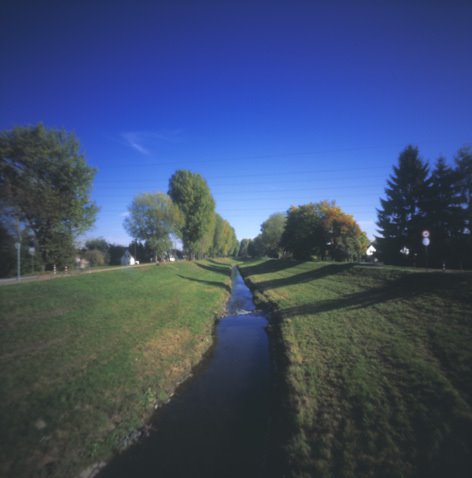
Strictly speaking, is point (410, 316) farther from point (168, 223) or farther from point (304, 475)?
point (168, 223)

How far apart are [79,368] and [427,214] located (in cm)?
4165

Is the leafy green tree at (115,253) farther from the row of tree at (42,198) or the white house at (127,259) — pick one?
the row of tree at (42,198)

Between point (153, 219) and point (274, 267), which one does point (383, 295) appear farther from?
point (153, 219)

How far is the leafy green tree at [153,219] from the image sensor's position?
37.1 meters

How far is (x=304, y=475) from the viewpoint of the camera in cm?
414

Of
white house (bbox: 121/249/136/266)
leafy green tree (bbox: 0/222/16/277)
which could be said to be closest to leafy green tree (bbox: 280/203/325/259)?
leafy green tree (bbox: 0/222/16/277)

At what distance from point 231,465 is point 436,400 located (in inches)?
220

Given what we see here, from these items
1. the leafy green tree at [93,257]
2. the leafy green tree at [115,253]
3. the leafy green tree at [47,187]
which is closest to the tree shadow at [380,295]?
the leafy green tree at [47,187]

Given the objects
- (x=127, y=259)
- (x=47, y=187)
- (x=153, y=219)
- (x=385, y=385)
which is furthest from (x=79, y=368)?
(x=127, y=259)

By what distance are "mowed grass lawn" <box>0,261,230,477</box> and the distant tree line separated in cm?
3182

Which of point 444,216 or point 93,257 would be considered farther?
point 93,257

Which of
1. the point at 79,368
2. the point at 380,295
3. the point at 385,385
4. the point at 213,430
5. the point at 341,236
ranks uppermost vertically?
the point at 341,236

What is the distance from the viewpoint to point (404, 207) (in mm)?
31422

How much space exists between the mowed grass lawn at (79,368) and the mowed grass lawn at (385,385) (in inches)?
190
